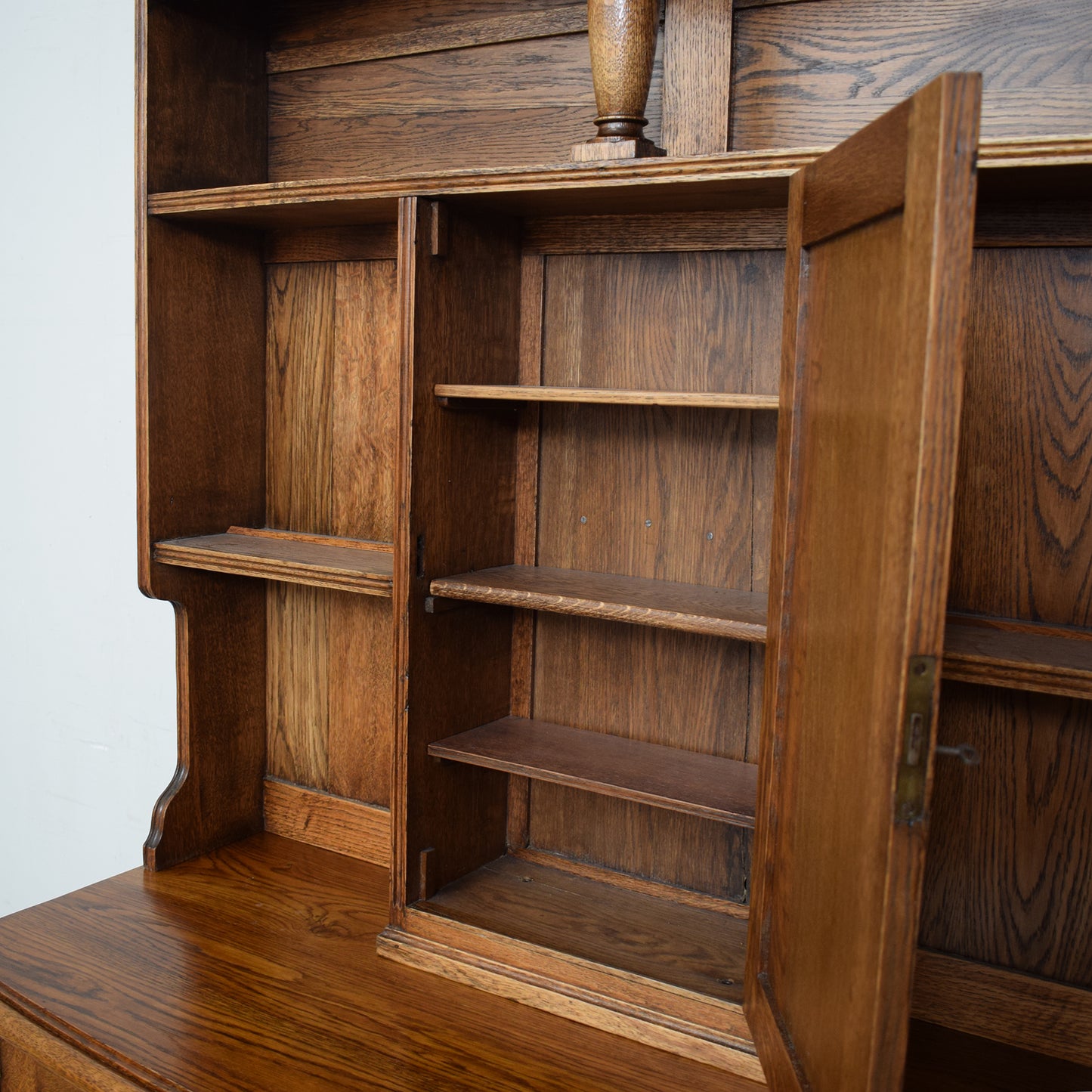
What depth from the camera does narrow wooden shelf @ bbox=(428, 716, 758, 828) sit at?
1840mm

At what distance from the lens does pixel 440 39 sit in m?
2.22

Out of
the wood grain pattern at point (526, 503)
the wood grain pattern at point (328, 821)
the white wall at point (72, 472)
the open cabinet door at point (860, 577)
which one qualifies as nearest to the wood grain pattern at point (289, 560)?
the wood grain pattern at point (526, 503)

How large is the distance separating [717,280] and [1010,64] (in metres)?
0.57

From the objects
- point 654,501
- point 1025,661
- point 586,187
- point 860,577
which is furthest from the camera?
point 654,501

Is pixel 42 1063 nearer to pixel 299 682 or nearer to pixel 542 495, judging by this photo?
pixel 299 682

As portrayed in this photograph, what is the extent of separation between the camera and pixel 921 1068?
1.74 metres

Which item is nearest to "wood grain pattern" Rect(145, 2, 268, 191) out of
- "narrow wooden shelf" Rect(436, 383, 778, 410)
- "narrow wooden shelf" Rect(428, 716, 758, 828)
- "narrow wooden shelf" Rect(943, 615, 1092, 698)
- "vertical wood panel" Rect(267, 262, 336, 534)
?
"vertical wood panel" Rect(267, 262, 336, 534)

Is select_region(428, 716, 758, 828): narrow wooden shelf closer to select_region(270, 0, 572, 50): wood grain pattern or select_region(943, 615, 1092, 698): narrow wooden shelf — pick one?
select_region(943, 615, 1092, 698): narrow wooden shelf

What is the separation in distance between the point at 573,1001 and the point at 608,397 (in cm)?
103

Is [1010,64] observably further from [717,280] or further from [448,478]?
[448,478]

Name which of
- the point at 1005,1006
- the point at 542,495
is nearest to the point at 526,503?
the point at 542,495

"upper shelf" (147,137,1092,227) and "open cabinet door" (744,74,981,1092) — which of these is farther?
"upper shelf" (147,137,1092,227)

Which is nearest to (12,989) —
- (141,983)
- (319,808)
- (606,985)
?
(141,983)

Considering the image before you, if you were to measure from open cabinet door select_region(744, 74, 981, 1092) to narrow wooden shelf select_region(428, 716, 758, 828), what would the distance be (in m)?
0.20
